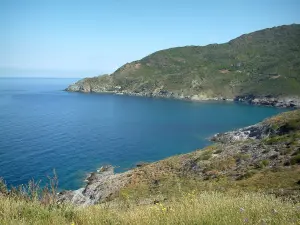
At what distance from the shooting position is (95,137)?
90.6m

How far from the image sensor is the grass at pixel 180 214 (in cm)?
609

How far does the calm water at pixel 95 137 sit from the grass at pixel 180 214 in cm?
4576

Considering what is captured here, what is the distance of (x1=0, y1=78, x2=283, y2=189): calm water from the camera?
60.2m

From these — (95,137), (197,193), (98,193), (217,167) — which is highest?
(197,193)

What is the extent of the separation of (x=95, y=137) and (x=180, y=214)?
8606 cm

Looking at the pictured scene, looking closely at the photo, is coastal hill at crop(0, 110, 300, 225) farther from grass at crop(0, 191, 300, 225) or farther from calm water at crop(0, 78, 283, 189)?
calm water at crop(0, 78, 283, 189)

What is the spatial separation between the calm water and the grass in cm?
4576

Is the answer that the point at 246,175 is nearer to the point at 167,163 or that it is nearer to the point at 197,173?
the point at 197,173

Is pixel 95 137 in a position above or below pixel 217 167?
below

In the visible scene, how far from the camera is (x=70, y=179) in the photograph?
178 feet

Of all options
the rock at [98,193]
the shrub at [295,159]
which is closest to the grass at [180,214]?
the shrub at [295,159]

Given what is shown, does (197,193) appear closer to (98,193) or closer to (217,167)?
(217,167)

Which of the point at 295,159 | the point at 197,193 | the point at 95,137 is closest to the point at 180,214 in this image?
the point at 197,193

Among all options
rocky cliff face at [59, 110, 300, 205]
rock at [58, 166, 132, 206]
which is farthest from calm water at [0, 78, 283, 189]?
rocky cliff face at [59, 110, 300, 205]
